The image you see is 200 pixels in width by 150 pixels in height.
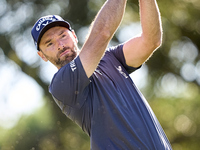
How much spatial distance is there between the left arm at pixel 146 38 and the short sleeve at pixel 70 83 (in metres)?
0.62

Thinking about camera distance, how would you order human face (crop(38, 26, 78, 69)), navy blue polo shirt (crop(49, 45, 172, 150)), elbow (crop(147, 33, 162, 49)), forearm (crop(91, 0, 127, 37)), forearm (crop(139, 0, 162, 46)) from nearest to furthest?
forearm (crop(91, 0, 127, 37))
navy blue polo shirt (crop(49, 45, 172, 150))
forearm (crop(139, 0, 162, 46))
elbow (crop(147, 33, 162, 49))
human face (crop(38, 26, 78, 69))

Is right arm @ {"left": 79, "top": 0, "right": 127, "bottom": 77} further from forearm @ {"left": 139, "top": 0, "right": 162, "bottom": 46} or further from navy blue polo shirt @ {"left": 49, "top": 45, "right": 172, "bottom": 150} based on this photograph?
forearm @ {"left": 139, "top": 0, "right": 162, "bottom": 46}

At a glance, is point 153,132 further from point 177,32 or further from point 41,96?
point 177,32

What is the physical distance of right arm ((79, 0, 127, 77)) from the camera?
2.61 metres

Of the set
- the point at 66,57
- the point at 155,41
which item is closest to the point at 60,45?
the point at 66,57

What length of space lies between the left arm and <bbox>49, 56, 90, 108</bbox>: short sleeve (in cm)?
62

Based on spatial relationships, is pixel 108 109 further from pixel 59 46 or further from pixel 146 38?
pixel 59 46

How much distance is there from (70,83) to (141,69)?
6527mm

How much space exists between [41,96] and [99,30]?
21.2 ft

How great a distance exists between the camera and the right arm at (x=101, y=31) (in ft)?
8.56

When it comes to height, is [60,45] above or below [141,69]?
above

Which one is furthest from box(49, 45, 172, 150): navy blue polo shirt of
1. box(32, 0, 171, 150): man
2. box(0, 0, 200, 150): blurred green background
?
box(0, 0, 200, 150): blurred green background

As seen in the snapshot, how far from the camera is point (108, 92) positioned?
2.87m

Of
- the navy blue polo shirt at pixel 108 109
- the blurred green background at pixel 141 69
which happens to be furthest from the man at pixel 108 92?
the blurred green background at pixel 141 69
